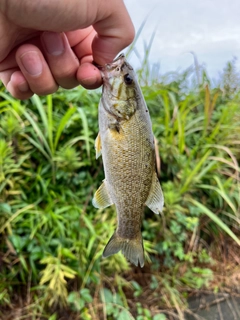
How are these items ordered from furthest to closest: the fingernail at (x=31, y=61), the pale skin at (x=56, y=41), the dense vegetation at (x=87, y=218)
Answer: the dense vegetation at (x=87, y=218), the fingernail at (x=31, y=61), the pale skin at (x=56, y=41)

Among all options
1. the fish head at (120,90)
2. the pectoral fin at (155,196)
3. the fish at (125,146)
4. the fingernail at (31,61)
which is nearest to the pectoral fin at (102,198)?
the fish at (125,146)

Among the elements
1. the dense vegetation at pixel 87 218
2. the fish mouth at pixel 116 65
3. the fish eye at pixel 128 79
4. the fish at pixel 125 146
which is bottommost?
the dense vegetation at pixel 87 218

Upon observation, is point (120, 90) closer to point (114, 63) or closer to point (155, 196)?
point (114, 63)

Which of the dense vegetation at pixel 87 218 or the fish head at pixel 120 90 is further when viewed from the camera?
the dense vegetation at pixel 87 218

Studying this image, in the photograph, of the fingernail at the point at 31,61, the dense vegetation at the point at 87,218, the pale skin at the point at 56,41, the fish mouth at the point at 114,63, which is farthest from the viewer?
the dense vegetation at the point at 87,218

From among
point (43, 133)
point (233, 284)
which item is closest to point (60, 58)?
point (43, 133)

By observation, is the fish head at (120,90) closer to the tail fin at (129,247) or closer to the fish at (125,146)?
the fish at (125,146)

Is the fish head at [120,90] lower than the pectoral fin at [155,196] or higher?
higher

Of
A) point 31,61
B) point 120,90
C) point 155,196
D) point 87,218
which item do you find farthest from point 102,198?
point 87,218
